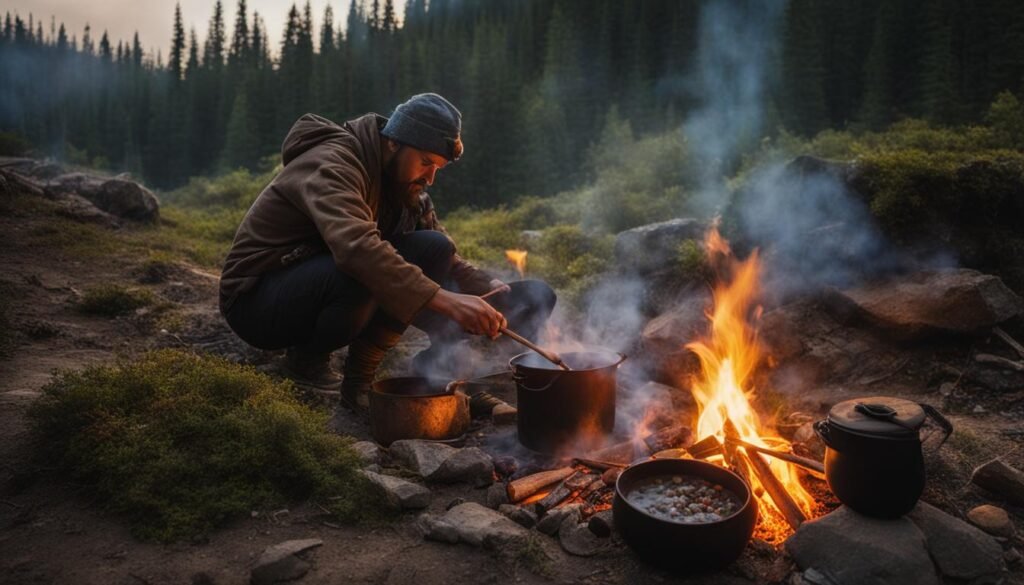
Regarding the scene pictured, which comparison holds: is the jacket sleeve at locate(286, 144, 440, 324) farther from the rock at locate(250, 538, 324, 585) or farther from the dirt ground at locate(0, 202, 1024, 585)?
the rock at locate(250, 538, 324, 585)

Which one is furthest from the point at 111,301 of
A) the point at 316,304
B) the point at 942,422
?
the point at 942,422

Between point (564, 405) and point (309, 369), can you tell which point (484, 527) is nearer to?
point (564, 405)

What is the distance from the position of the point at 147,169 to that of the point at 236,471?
71816 mm

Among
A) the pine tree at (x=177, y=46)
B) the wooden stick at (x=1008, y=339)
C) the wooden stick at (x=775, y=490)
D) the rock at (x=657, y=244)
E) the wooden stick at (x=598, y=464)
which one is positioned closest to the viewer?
the wooden stick at (x=775, y=490)

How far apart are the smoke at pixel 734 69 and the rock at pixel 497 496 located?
2074cm

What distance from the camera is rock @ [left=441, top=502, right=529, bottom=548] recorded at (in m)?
Answer: 2.37

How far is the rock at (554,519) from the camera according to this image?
2.57 metres

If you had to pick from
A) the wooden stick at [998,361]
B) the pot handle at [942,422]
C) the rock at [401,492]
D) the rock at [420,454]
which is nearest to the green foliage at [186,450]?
the rock at [401,492]

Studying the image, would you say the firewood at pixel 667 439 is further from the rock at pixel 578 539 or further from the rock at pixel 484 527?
the rock at pixel 484 527

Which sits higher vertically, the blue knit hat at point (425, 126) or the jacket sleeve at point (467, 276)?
the blue knit hat at point (425, 126)

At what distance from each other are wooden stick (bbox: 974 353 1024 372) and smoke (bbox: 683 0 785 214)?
18.5 m

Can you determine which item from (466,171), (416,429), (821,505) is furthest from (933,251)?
(466,171)

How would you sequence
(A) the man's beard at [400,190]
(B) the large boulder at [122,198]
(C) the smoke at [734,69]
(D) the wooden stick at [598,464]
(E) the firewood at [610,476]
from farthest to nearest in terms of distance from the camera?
(C) the smoke at [734,69]
(B) the large boulder at [122,198]
(A) the man's beard at [400,190]
(D) the wooden stick at [598,464]
(E) the firewood at [610,476]

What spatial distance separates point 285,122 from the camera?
50.1m
